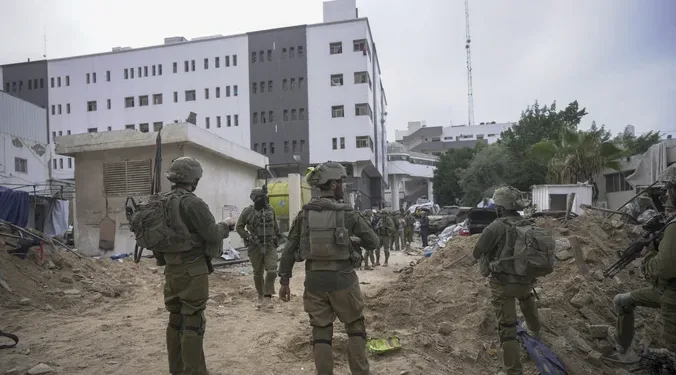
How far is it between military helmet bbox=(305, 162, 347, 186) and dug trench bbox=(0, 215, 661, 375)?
1.79m

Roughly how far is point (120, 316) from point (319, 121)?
33.0 meters

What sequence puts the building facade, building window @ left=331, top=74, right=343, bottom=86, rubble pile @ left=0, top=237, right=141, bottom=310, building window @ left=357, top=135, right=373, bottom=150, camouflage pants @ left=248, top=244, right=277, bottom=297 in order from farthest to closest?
1. the building facade
2. building window @ left=331, top=74, right=343, bottom=86
3. building window @ left=357, top=135, right=373, bottom=150
4. rubble pile @ left=0, top=237, right=141, bottom=310
5. camouflage pants @ left=248, top=244, right=277, bottom=297

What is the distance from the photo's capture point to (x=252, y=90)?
40625 mm

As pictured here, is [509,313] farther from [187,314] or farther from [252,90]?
[252,90]

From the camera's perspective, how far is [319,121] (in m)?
38.1

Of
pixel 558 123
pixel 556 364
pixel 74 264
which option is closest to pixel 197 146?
pixel 74 264

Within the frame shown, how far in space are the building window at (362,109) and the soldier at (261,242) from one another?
30.6 m

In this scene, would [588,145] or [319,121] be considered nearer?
[588,145]

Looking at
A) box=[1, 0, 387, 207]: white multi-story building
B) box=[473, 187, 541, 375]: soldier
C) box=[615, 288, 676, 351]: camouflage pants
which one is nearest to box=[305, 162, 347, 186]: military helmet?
box=[473, 187, 541, 375]: soldier

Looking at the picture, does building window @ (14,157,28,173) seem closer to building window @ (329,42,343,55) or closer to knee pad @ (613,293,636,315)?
building window @ (329,42,343,55)

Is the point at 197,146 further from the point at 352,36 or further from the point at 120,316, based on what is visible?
the point at 352,36

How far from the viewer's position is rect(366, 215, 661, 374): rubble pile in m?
4.40

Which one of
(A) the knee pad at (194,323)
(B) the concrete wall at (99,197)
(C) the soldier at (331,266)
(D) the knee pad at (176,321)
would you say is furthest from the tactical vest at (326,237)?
(B) the concrete wall at (99,197)

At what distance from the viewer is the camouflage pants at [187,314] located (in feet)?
11.2
